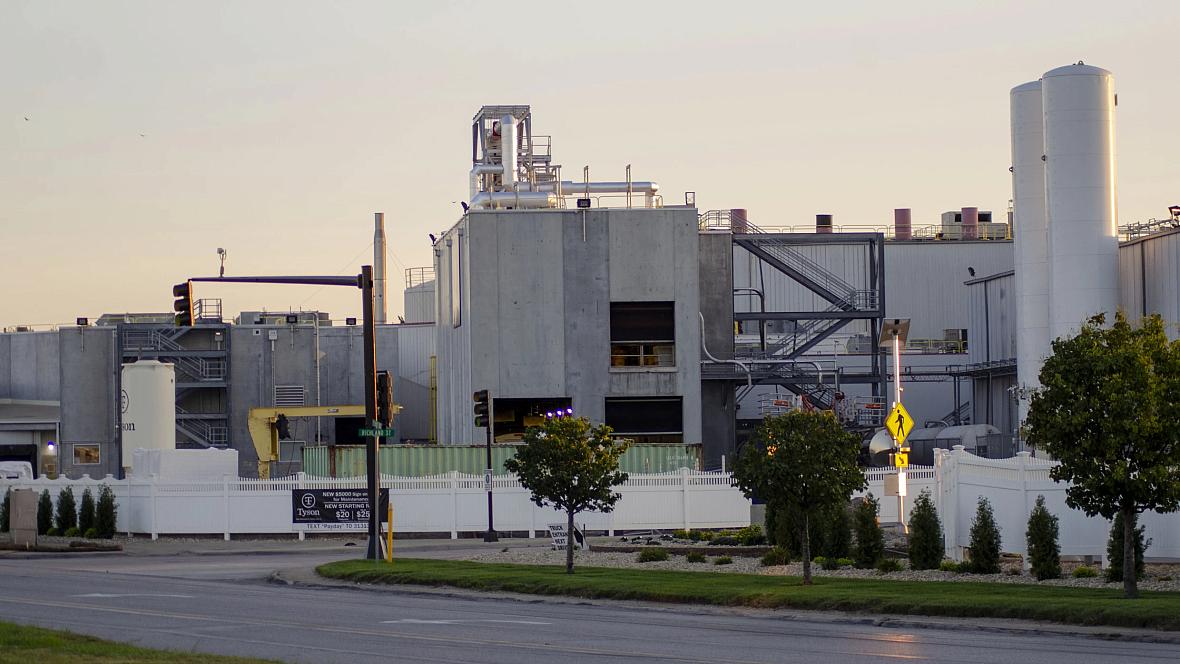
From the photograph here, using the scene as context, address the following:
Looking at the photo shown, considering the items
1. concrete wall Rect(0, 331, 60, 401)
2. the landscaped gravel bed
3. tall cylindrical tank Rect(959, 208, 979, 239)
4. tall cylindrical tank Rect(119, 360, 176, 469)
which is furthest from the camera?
tall cylindrical tank Rect(959, 208, 979, 239)

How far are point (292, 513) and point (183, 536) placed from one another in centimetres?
369

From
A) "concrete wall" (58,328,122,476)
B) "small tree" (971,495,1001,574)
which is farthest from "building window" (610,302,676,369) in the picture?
"small tree" (971,495,1001,574)

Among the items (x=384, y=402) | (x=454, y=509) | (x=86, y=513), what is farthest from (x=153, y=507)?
(x=384, y=402)

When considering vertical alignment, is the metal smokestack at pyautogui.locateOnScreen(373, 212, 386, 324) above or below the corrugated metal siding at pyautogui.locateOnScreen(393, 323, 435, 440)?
above

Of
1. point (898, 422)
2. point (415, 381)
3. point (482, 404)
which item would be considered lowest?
point (898, 422)

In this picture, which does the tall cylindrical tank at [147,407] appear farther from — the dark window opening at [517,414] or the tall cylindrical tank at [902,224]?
the tall cylindrical tank at [902,224]

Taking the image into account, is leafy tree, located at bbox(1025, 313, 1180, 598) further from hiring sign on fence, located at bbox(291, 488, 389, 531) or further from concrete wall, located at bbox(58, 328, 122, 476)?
concrete wall, located at bbox(58, 328, 122, 476)

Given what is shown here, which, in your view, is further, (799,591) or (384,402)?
(384,402)

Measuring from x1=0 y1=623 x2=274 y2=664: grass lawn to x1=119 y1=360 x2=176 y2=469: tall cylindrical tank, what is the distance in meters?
40.2

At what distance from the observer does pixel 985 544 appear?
27203mm

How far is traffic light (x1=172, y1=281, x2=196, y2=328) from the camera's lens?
32.2 metres

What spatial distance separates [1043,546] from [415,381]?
195 ft

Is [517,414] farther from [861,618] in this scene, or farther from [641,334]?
[861,618]

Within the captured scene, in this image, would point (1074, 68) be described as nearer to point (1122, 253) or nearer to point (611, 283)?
point (1122, 253)
